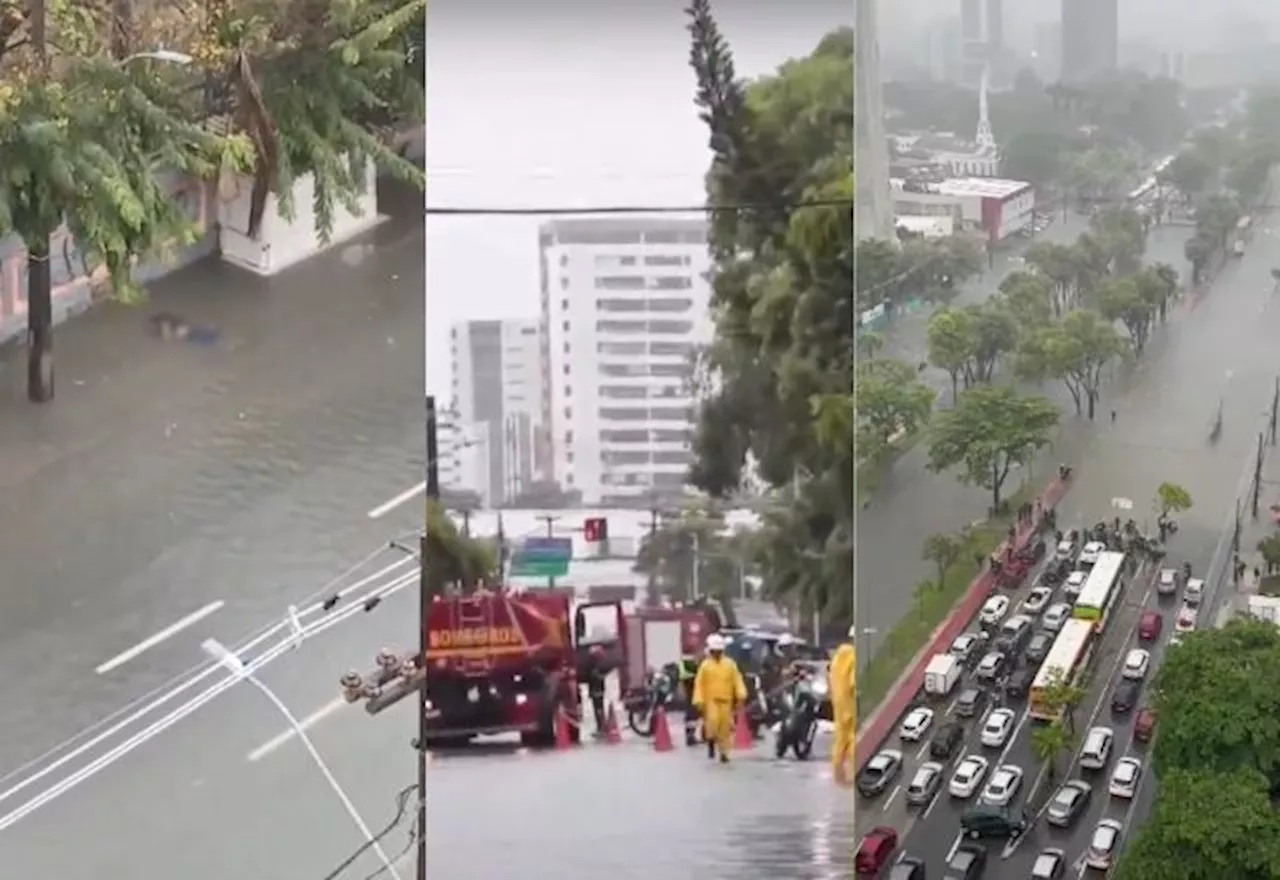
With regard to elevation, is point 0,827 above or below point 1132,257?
below

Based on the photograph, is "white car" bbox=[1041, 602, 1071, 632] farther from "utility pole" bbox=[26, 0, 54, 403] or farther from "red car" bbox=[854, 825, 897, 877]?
"utility pole" bbox=[26, 0, 54, 403]

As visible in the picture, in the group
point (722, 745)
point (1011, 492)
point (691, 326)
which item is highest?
point (691, 326)

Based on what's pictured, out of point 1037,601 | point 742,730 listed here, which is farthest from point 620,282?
point 1037,601

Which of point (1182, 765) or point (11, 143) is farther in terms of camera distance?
point (11, 143)

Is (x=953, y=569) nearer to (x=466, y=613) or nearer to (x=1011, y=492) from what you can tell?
(x=1011, y=492)

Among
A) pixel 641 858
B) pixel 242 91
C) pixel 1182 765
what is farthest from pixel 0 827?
pixel 1182 765

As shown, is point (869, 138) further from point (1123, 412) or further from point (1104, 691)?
point (1104, 691)

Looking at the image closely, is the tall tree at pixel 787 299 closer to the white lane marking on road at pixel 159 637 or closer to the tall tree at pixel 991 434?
the tall tree at pixel 991 434
